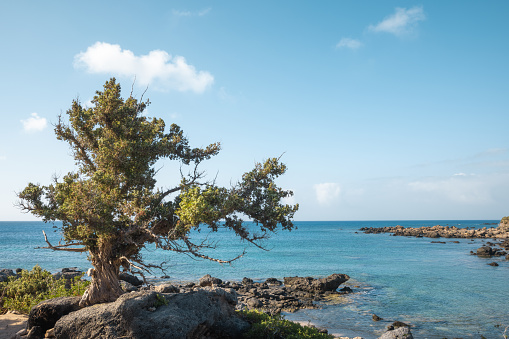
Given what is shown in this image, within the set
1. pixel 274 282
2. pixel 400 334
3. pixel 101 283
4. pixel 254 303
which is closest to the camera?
pixel 101 283

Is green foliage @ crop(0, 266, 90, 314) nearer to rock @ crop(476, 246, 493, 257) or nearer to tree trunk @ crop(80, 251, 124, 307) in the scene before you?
tree trunk @ crop(80, 251, 124, 307)

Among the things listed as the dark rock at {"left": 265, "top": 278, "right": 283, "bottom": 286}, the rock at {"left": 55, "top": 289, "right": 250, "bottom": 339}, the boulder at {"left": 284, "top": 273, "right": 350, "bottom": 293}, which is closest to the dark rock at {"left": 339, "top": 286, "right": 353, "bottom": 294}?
the boulder at {"left": 284, "top": 273, "right": 350, "bottom": 293}

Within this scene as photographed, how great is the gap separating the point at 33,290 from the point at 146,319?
1127cm

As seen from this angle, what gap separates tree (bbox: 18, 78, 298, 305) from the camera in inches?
429

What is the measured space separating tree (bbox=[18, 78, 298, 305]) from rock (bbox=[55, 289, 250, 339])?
1575 mm

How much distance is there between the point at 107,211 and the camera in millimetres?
10938

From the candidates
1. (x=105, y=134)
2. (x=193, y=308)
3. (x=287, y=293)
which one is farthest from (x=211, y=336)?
(x=287, y=293)

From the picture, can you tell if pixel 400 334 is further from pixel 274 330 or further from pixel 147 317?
pixel 147 317

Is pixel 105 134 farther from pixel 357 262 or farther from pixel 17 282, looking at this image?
pixel 357 262

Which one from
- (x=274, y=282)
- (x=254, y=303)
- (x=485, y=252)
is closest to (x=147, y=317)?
(x=254, y=303)

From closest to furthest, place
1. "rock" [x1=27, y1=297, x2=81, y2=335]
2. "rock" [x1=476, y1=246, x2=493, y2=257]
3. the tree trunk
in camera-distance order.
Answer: "rock" [x1=27, y1=297, x2=81, y2=335] → the tree trunk → "rock" [x1=476, y1=246, x2=493, y2=257]

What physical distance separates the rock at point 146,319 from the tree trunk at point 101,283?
1.54 m

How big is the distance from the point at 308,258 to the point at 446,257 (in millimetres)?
21356

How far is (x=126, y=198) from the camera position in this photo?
1292 cm
